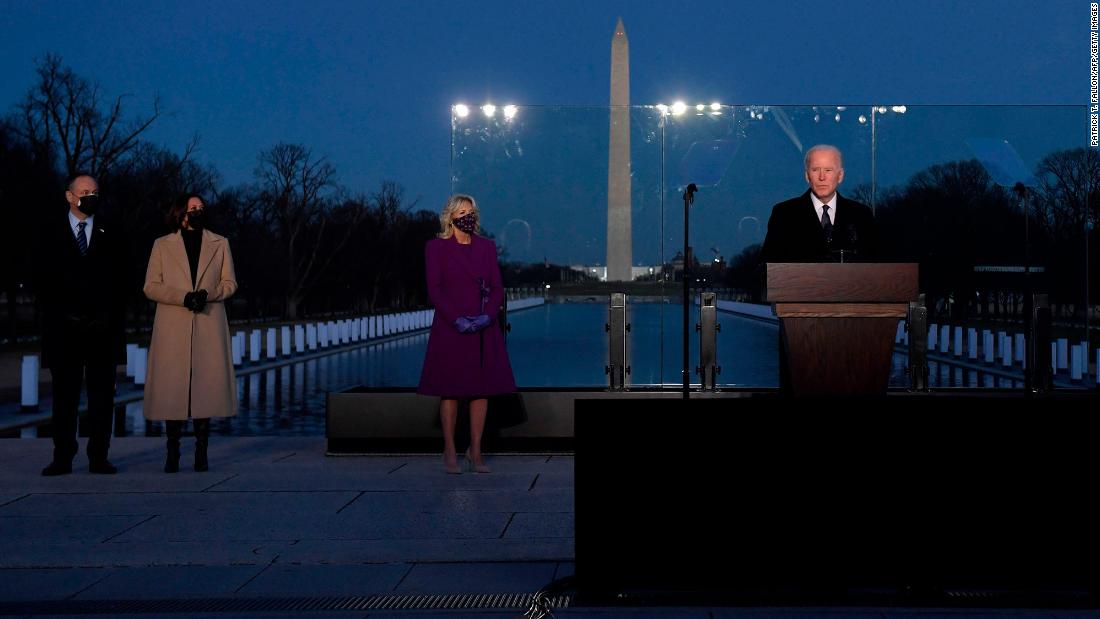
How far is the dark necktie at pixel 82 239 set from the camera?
28.8 feet

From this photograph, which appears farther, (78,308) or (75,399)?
(75,399)

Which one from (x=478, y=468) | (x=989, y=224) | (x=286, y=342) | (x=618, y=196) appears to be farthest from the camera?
(x=286, y=342)

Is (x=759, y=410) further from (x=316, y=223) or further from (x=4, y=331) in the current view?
(x=316, y=223)

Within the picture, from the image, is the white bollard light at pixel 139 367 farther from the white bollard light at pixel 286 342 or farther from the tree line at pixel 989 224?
the tree line at pixel 989 224

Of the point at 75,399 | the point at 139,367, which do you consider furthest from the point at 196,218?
the point at 139,367

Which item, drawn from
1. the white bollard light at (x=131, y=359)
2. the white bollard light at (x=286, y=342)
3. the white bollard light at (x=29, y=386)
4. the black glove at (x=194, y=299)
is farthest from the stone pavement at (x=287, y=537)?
the white bollard light at (x=286, y=342)

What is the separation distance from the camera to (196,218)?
29.3 ft

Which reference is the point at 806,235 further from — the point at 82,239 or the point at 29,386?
the point at 29,386

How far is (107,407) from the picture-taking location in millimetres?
8906

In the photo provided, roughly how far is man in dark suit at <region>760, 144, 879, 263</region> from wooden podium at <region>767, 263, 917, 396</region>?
834mm

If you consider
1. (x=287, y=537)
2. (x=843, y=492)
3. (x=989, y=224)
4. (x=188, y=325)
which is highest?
(x=989, y=224)

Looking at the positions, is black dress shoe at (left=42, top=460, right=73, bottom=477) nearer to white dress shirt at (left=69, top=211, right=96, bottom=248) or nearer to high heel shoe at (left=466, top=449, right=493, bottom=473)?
white dress shirt at (left=69, top=211, right=96, bottom=248)

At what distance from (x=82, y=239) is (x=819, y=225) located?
530 centimetres

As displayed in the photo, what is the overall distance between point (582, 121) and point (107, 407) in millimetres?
4767
